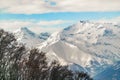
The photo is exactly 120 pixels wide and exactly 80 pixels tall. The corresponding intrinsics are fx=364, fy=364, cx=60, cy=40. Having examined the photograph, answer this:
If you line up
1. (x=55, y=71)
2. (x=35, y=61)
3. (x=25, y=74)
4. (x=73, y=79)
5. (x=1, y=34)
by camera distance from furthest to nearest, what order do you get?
(x=73, y=79), (x=55, y=71), (x=25, y=74), (x=35, y=61), (x=1, y=34)

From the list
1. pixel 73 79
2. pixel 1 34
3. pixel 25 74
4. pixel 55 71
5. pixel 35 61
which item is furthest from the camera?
pixel 73 79

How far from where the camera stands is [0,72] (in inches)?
2172

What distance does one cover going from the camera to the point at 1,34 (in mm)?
51562

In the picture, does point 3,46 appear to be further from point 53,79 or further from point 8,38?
point 53,79

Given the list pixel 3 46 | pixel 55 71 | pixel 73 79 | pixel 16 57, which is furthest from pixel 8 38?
pixel 73 79

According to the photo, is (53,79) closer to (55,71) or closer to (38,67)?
(55,71)

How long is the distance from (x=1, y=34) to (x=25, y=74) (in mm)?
9867

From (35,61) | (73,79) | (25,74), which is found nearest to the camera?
(35,61)

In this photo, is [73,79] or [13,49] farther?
[73,79]

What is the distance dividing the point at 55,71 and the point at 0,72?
16.4m

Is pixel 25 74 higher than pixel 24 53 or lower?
lower

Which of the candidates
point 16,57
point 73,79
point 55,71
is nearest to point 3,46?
point 16,57

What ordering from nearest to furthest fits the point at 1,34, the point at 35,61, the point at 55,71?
the point at 1,34 < the point at 35,61 < the point at 55,71

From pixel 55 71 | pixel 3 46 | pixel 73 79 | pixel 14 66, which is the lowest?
pixel 73 79
